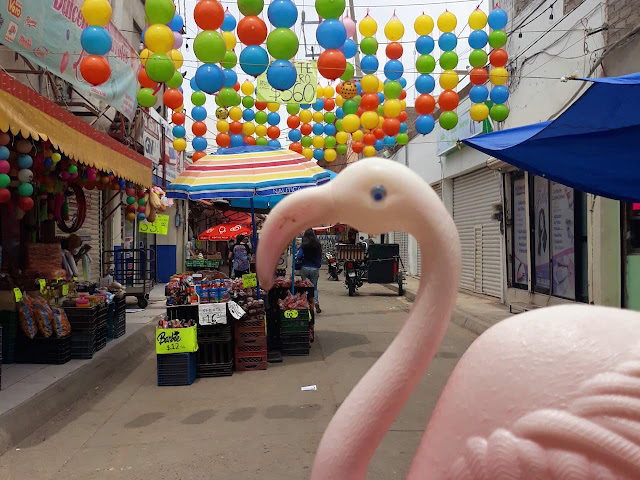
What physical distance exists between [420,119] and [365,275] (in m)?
8.25

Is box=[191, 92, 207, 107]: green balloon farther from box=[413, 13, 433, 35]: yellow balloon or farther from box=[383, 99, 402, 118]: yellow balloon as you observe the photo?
box=[413, 13, 433, 35]: yellow balloon

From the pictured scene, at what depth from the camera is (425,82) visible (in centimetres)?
837

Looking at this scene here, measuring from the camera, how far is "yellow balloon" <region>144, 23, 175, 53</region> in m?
6.36

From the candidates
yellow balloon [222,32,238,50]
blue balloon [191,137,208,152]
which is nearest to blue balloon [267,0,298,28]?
yellow balloon [222,32,238,50]

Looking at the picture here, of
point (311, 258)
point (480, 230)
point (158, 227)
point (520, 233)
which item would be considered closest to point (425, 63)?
point (311, 258)

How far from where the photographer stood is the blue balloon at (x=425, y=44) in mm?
8138

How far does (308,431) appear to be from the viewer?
14.8 feet

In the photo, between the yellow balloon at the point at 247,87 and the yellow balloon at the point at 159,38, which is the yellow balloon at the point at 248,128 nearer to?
the yellow balloon at the point at 247,87

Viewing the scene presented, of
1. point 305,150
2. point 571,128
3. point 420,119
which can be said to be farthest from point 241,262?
point 571,128

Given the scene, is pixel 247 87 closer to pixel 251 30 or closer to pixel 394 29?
pixel 394 29

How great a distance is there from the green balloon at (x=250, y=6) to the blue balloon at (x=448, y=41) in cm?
328

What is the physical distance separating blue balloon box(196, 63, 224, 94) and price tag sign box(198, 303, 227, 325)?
2832 mm

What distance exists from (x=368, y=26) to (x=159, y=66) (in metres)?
3.73

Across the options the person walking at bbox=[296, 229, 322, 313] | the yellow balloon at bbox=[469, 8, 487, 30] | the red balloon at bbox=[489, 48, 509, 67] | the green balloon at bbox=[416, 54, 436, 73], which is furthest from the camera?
the person walking at bbox=[296, 229, 322, 313]
